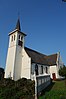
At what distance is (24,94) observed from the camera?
20.2 m

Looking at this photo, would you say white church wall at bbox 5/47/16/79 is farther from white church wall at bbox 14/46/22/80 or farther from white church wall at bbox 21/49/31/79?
white church wall at bbox 21/49/31/79

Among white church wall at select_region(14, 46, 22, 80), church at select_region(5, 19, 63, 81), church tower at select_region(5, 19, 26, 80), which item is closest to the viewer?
church tower at select_region(5, 19, 26, 80)

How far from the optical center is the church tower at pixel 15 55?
107 ft

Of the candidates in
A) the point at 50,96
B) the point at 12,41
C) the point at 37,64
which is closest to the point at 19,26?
the point at 12,41

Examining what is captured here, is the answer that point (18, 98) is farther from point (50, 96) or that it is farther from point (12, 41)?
point (12, 41)

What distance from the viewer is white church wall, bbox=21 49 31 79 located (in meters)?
33.0

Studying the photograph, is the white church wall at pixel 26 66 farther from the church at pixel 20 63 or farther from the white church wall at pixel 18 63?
the white church wall at pixel 18 63

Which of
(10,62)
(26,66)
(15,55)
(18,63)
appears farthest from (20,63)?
(15,55)

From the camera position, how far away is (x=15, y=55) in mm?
33719

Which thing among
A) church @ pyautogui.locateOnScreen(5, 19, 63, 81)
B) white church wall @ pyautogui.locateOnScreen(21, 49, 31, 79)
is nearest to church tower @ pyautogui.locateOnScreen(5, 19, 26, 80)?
church @ pyautogui.locateOnScreen(5, 19, 63, 81)

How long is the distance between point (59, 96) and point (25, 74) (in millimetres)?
17872

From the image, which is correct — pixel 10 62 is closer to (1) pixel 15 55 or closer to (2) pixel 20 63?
(1) pixel 15 55

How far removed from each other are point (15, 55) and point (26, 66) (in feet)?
13.0

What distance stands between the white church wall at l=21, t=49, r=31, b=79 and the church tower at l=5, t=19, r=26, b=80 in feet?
2.69
